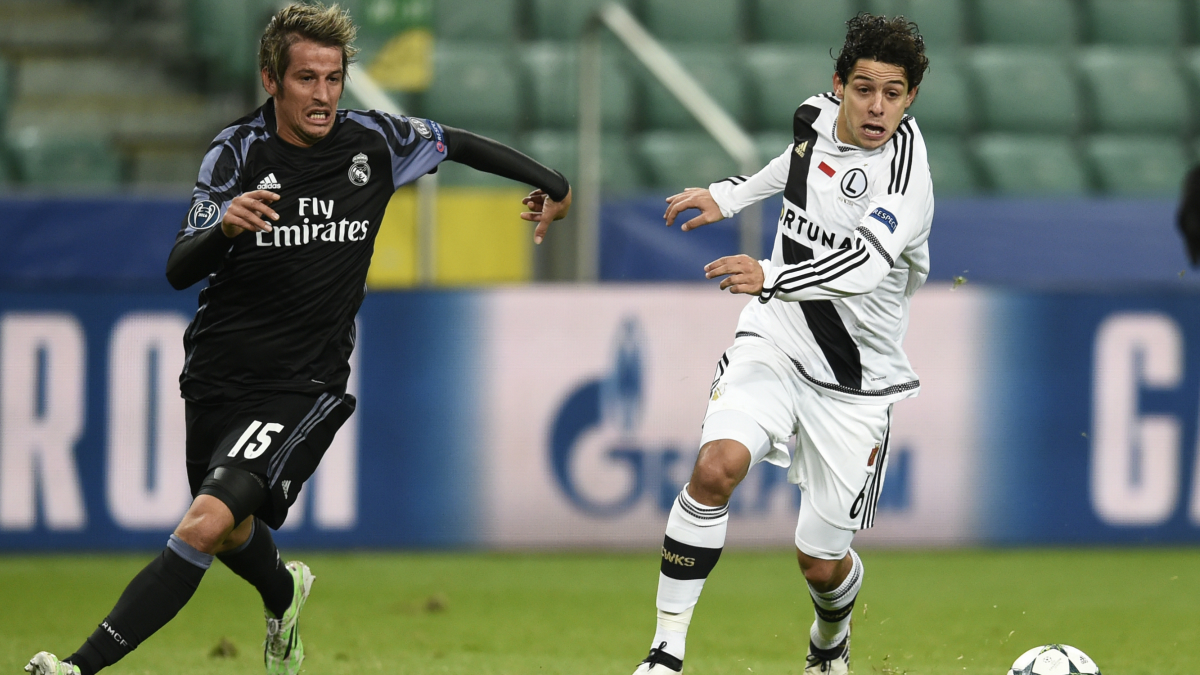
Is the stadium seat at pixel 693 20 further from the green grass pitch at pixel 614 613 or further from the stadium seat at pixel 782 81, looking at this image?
the green grass pitch at pixel 614 613

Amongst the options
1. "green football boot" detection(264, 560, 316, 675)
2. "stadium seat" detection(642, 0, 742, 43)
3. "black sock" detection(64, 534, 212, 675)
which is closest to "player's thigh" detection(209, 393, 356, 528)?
"black sock" detection(64, 534, 212, 675)

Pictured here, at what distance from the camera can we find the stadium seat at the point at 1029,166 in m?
11.8

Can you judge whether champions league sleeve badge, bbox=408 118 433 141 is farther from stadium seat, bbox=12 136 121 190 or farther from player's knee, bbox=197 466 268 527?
stadium seat, bbox=12 136 121 190

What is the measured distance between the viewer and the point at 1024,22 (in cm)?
1260

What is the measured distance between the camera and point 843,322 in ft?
17.2

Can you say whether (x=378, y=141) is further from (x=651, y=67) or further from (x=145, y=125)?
(x=145, y=125)

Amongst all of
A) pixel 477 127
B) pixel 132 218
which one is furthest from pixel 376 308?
pixel 477 127

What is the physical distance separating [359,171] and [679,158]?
21.1 ft

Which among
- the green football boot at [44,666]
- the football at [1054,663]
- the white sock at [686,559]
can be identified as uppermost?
the white sock at [686,559]

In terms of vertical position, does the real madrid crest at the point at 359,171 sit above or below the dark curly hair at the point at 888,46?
below

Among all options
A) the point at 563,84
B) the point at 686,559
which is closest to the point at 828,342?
the point at 686,559

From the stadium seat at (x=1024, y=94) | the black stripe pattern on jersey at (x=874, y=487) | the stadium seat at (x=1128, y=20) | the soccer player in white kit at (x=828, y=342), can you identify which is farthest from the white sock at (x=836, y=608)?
the stadium seat at (x=1128, y=20)

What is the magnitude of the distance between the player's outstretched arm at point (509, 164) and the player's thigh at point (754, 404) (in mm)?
776

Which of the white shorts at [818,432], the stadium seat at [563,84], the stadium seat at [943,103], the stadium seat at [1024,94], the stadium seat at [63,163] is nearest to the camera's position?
the white shorts at [818,432]
